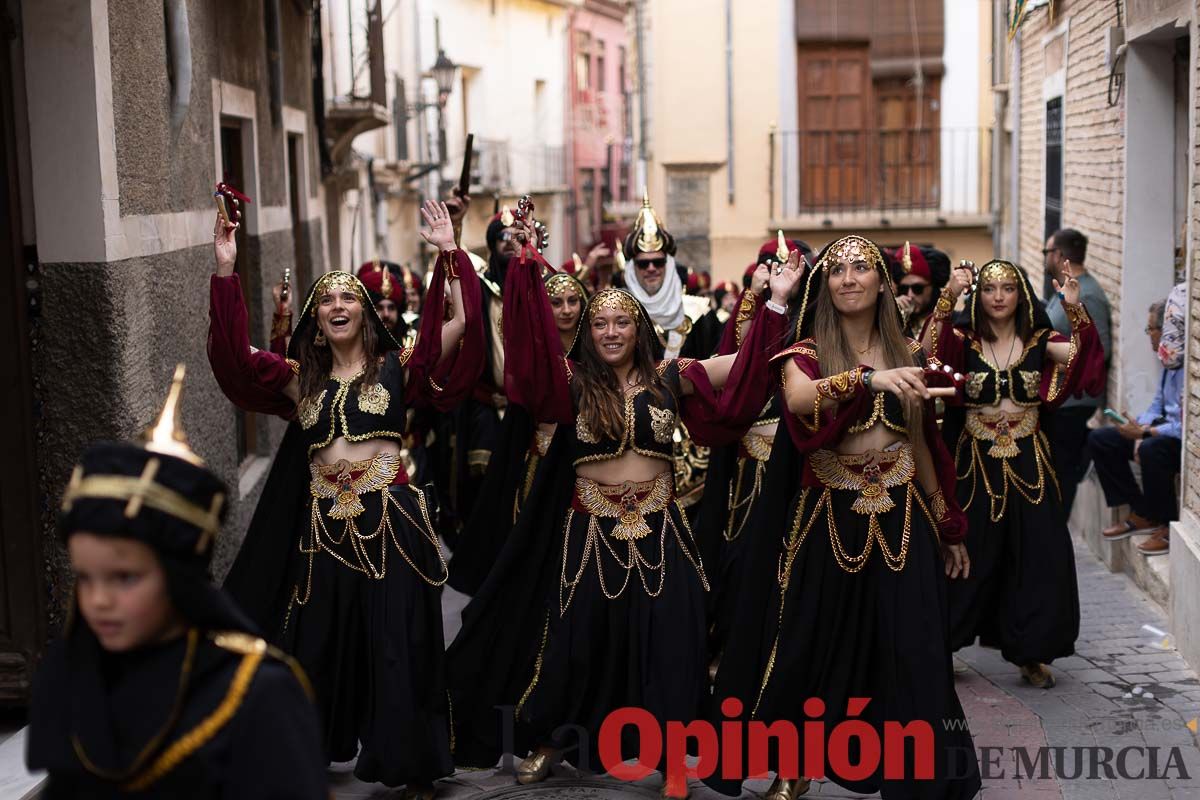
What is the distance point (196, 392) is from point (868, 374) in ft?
13.1

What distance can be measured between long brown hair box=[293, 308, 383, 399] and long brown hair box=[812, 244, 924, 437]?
166 centimetres

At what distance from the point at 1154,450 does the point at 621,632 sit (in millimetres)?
4205

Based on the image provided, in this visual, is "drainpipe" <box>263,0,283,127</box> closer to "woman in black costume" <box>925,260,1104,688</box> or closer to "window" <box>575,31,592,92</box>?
"woman in black costume" <box>925,260,1104,688</box>

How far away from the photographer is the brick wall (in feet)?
35.2

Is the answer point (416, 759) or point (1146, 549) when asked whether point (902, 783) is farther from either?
point (1146, 549)

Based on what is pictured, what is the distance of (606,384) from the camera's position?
20.2ft

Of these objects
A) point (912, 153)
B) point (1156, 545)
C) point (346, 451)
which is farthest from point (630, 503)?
point (912, 153)

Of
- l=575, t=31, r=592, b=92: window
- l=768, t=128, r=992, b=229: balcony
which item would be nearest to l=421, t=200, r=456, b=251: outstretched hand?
l=768, t=128, r=992, b=229: balcony

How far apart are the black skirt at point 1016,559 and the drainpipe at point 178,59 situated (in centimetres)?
411

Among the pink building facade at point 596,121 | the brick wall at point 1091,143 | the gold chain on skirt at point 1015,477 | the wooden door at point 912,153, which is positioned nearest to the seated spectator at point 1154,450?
the brick wall at point 1091,143

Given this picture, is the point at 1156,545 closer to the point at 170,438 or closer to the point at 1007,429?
the point at 1007,429

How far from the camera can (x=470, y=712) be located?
636cm

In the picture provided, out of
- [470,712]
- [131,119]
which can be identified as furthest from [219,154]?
[470,712]

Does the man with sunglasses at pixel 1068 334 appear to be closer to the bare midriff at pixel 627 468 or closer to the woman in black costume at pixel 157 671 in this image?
the bare midriff at pixel 627 468
